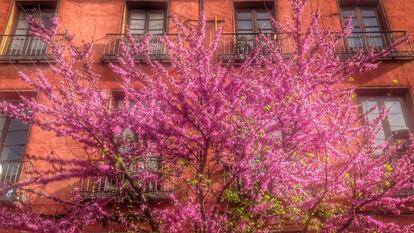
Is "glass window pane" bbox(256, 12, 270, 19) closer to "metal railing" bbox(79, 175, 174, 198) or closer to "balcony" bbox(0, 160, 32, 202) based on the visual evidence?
"metal railing" bbox(79, 175, 174, 198)

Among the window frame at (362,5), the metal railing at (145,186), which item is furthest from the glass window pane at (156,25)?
the window frame at (362,5)

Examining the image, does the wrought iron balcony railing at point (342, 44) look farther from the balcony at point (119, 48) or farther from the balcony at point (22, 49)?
the balcony at point (22, 49)

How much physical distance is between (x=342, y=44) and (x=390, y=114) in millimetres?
2344

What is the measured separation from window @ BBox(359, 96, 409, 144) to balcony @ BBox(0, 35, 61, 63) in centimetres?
852

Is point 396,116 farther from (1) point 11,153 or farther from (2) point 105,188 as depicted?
(1) point 11,153

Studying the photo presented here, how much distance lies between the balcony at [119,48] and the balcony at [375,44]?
4.78m

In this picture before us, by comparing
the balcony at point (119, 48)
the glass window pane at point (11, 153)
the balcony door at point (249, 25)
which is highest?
the balcony door at point (249, 25)

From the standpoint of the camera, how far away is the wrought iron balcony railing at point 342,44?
12430 millimetres

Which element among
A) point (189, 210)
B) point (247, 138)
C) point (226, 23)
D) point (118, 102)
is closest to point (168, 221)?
point (189, 210)

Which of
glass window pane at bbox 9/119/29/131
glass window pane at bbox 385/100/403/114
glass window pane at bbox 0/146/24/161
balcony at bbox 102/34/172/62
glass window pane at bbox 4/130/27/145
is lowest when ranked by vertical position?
glass window pane at bbox 0/146/24/161

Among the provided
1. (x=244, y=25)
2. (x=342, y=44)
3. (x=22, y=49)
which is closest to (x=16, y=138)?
(x=22, y=49)

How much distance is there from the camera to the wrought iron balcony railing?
40.8 feet

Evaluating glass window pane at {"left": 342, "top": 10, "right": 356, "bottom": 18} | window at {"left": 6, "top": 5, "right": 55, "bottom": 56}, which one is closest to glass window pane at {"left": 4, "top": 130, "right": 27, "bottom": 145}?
window at {"left": 6, "top": 5, "right": 55, "bottom": 56}

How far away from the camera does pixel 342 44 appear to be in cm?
1270
